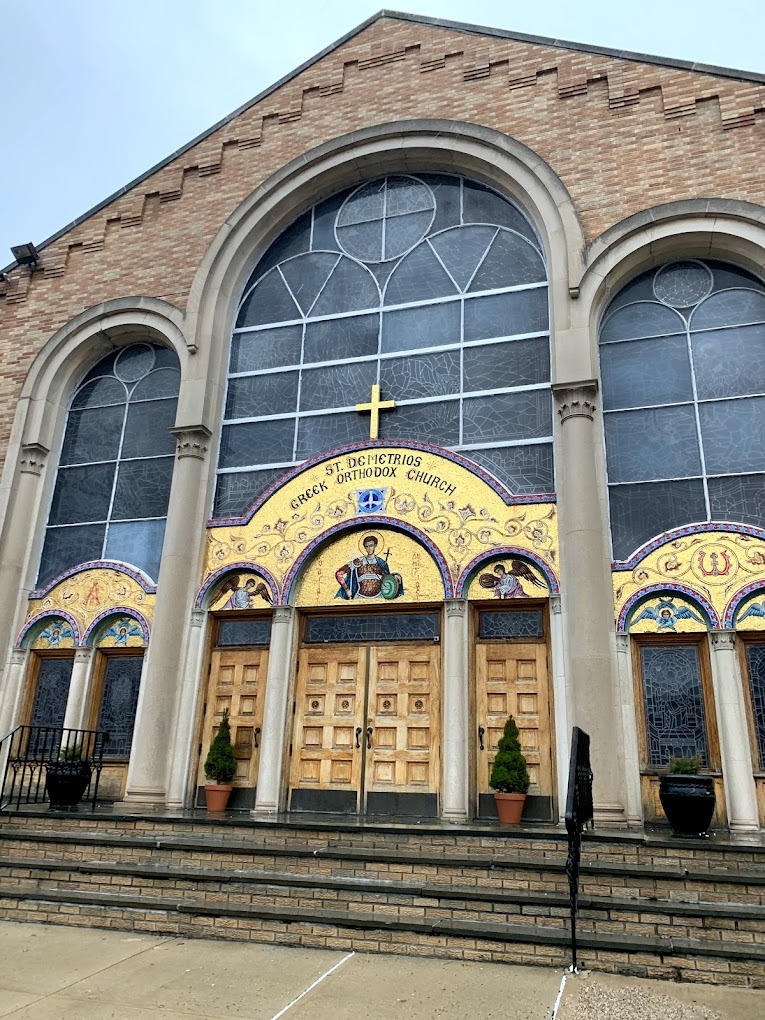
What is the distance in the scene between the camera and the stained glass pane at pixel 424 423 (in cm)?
1089

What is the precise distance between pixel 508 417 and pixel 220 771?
19.3 feet

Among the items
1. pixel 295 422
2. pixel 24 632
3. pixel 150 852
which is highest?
pixel 295 422

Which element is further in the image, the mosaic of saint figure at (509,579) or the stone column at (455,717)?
the mosaic of saint figure at (509,579)

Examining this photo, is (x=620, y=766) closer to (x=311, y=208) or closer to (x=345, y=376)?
(x=345, y=376)

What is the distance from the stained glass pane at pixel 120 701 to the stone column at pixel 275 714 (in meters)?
2.01

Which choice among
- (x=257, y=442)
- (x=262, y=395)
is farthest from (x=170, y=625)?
(x=262, y=395)

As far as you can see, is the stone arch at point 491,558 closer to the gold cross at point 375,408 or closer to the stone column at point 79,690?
the gold cross at point 375,408

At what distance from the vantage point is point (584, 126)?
11453 mm

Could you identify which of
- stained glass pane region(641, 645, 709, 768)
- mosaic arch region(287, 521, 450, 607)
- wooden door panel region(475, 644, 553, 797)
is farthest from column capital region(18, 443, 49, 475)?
stained glass pane region(641, 645, 709, 768)

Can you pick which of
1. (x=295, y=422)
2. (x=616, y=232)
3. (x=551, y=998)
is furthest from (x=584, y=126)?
(x=551, y=998)

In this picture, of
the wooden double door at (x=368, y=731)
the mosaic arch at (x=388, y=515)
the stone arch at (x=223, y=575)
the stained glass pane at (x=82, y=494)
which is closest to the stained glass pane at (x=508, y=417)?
the mosaic arch at (x=388, y=515)

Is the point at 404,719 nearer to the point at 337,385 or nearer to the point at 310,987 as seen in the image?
the point at 310,987

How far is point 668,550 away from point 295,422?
18.0 feet

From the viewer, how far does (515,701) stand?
9.55 metres
